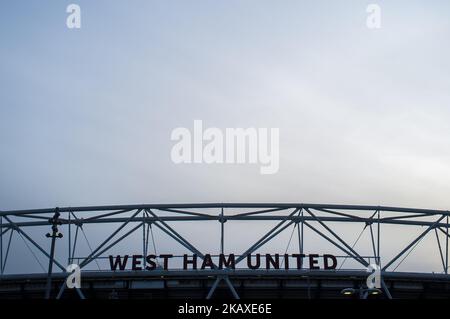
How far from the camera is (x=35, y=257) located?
193 ft

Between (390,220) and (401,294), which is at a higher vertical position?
(390,220)
